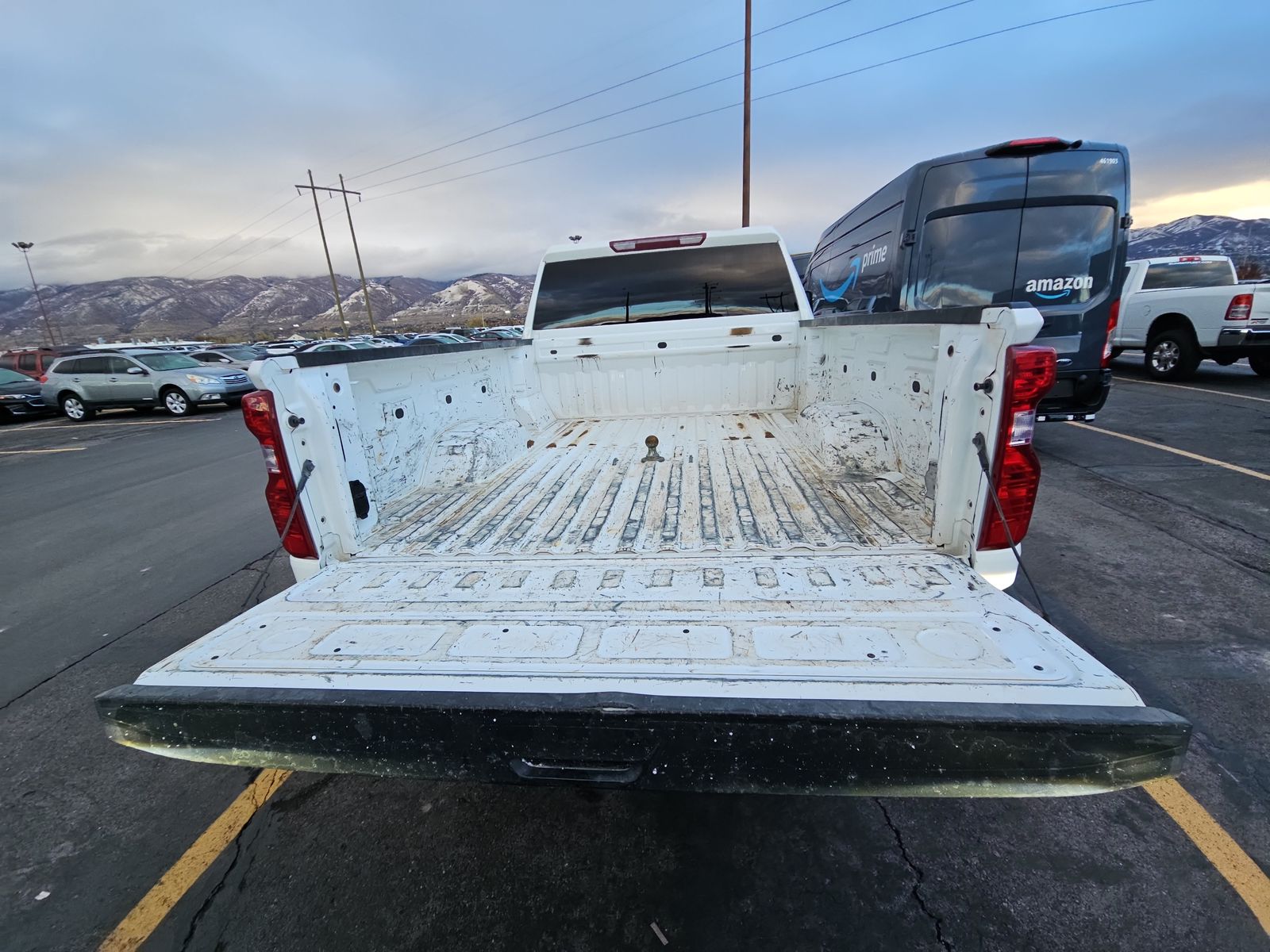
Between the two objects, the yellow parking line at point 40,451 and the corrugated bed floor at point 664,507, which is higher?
the corrugated bed floor at point 664,507

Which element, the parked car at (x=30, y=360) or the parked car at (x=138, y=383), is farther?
the parked car at (x=30, y=360)

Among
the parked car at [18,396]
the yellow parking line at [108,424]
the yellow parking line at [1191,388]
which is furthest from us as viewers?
the parked car at [18,396]

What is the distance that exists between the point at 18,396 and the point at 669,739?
2398cm

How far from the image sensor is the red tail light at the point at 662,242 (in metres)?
4.82

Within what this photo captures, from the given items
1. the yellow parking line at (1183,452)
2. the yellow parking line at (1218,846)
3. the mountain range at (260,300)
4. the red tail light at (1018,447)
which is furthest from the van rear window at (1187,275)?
the mountain range at (260,300)

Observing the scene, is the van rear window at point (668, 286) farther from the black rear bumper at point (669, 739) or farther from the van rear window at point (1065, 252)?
the black rear bumper at point (669, 739)

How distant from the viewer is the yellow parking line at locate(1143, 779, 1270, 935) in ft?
5.97

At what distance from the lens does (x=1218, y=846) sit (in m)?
2.01

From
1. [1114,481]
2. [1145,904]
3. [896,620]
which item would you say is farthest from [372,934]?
[1114,481]

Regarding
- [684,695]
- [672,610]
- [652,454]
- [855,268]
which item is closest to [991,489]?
[672,610]

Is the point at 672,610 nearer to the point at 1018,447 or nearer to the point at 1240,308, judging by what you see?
the point at 1018,447

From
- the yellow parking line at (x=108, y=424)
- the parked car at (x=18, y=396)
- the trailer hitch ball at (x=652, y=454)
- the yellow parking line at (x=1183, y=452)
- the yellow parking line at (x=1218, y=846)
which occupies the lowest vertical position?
the yellow parking line at (x=108, y=424)

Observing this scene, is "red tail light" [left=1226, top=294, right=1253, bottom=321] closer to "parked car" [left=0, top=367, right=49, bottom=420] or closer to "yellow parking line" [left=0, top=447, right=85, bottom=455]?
"yellow parking line" [left=0, top=447, right=85, bottom=455]

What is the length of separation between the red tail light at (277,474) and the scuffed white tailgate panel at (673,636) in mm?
213
